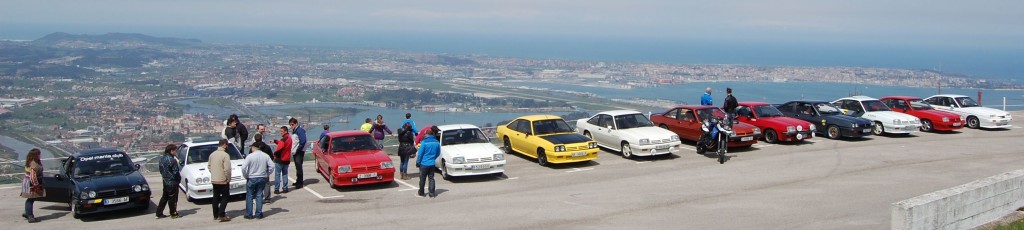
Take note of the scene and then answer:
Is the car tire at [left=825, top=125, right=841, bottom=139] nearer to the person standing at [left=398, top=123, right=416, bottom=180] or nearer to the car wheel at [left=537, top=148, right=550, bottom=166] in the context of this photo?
the car wheel at [left=537, top=148, right=550, bottom=166]

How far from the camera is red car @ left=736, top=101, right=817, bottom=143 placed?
21984 millimetres

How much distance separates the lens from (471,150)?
679 inches

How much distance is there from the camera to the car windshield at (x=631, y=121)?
2086 centimetres

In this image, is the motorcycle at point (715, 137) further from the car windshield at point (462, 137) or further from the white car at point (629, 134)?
the car windshield at point (462, 137)

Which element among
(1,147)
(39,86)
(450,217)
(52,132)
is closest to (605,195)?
(450,217)

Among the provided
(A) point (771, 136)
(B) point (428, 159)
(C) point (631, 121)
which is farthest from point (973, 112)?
(B) point (428, 159)

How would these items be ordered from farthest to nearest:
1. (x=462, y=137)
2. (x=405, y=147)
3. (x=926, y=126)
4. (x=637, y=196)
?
(x=926, y=126)
(x=462, y=137)
(x=405, y=147)
(x=637, y=196)

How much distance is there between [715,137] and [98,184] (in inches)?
557

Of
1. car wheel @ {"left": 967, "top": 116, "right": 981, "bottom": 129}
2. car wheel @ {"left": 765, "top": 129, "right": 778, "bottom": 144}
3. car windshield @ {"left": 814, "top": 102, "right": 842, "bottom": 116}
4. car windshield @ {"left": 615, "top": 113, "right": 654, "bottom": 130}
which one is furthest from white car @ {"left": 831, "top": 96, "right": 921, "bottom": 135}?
car windshield @ {"left": 615, "top": 113, "right": 654, "bottom": 130}

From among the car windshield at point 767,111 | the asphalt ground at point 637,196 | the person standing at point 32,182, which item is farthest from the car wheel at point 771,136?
the person standing at point 32,182

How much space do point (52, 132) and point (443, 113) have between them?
2193 centimetres

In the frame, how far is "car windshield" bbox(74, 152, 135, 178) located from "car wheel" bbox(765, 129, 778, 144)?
1699cm

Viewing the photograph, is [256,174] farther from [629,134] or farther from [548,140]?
[629,134]

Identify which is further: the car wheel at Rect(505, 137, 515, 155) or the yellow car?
the car wheel at Rect(505, 137, 515, 155)
